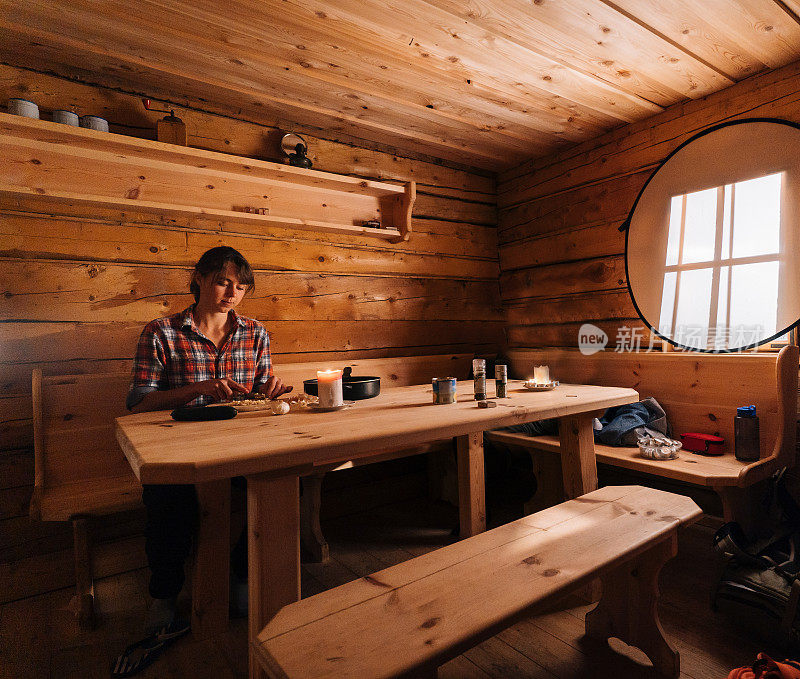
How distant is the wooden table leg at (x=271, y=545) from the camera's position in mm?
1313

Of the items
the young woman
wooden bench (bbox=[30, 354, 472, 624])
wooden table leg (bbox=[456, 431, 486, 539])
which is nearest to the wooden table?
the young woman

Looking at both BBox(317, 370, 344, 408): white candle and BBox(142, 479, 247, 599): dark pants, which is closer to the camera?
BBox(317, 370, 344, 408): white candle

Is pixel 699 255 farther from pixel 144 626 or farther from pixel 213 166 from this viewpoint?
pixel 144 626

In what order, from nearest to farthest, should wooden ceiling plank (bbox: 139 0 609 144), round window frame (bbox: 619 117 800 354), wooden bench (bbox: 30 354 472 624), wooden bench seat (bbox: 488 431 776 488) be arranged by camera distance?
1. wooden bench (bbox: 30 354 472 624)
2. wooden bench seat (bbox: 488 431 776 488)
3. wooden ceiling plank (bbox: 139 0 609 144)
4. round window frame (bbox: 619 117 800 354)

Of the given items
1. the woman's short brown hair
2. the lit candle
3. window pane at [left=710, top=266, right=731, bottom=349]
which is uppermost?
the woman's short brown hair

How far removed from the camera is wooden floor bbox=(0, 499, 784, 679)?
5.53 ft

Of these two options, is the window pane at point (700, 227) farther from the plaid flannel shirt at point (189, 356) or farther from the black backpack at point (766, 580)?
the plaid flannel shirt at point (189, 356)

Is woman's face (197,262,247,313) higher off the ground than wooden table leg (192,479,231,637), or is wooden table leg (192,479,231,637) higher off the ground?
woman's face (197,262,247,313)

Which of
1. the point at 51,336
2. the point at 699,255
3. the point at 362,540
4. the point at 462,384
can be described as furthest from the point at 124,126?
the point at 699,255

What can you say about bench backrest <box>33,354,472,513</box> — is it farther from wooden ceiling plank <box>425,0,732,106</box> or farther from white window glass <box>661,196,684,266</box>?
white window glass <box>661,196,684,266</box>

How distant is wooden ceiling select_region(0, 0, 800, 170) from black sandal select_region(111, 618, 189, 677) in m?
2.50

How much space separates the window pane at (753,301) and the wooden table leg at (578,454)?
1260 millimetres

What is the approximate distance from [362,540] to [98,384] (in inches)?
64.2

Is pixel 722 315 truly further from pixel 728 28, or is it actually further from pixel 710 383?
pixel 728 28
